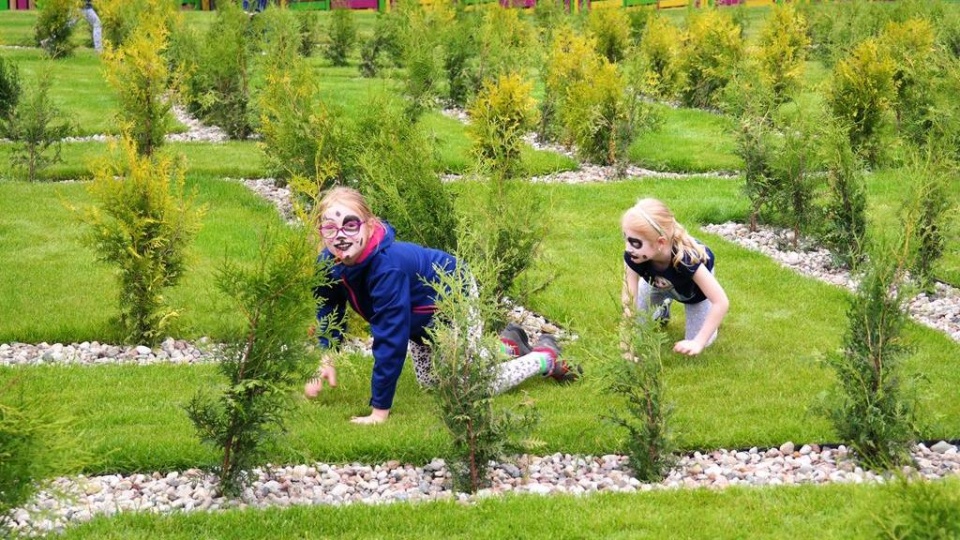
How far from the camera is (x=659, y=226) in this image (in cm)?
673

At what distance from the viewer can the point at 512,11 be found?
19.1 meters

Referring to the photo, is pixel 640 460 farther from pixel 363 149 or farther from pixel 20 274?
pixel 20 274

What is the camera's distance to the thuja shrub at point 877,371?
5352mm

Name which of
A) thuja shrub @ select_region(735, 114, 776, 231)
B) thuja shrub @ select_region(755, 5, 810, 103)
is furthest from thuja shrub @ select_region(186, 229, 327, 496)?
thuja shrub @ select_region(755, 5, 810, 103)

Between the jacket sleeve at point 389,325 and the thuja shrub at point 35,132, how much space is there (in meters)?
6.98

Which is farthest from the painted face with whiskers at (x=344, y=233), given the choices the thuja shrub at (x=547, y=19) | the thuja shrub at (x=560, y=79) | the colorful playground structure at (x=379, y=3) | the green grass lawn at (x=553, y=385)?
the colorful playground structure at (x=379, y=3)

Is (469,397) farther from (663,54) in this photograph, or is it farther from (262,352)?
(663,54)

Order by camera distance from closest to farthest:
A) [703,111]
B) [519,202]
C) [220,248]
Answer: [519,202]
[220,248]
[703,111]

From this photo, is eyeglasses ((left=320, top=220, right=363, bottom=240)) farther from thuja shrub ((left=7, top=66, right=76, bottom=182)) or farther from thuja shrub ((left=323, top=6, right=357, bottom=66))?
thuja shrub ((left=323, top=6, right=357, bottom=66))

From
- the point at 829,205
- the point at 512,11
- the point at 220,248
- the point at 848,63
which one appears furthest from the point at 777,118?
the point at 512,11

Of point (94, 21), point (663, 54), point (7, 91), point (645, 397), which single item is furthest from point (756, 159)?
point (94, 21)

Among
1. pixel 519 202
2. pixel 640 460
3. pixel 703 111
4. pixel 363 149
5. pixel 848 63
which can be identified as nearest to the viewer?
pixel 640 460

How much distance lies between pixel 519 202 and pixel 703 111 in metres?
9.44

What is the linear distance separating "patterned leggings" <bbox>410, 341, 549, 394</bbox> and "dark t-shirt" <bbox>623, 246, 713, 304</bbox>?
786 millimetres
